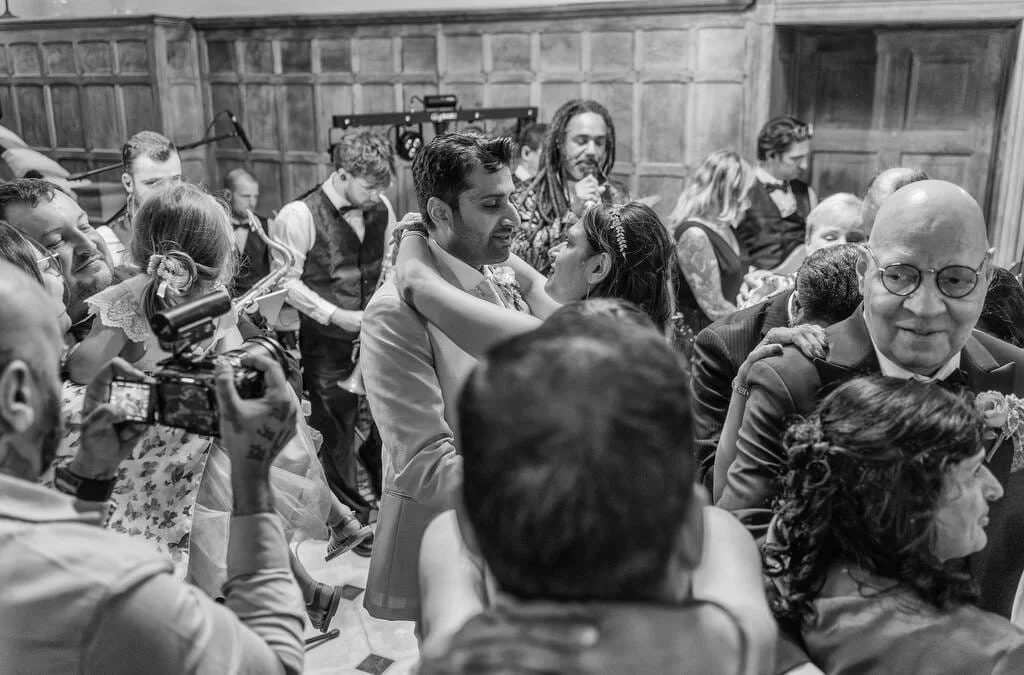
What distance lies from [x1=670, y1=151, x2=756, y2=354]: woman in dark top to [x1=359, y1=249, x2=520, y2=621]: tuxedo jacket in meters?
1.75

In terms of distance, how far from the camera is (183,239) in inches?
85.2

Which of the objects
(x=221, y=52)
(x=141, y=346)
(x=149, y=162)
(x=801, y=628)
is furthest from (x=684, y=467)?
(x=221, y=52)

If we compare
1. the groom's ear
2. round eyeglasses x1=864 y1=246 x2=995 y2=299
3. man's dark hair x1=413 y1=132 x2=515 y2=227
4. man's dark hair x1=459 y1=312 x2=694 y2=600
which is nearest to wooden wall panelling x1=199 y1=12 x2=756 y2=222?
man's dark hair x1=413 y1=132 x2=515 y2=227

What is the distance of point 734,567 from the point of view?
90cm

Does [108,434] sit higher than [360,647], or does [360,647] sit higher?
[108,434]

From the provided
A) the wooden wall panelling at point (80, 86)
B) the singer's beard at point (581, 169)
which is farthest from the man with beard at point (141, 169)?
the wooden wall panelling at point (80, 86)

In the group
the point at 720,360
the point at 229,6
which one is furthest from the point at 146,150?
the point at 229,6

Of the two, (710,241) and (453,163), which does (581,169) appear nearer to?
(710,241)

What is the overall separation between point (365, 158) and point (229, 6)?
4233 millimetres

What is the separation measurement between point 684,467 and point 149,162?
361 centimetres

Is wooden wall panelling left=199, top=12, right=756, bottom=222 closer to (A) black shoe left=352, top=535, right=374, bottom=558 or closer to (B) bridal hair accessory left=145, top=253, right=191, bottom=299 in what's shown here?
(A) black shoe left=352, top=535, right=374, bottom=558

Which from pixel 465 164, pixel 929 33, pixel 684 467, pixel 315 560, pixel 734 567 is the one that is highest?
pixel 929 33

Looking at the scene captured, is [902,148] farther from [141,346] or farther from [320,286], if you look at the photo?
[141,346]

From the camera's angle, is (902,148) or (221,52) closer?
(902,148)
